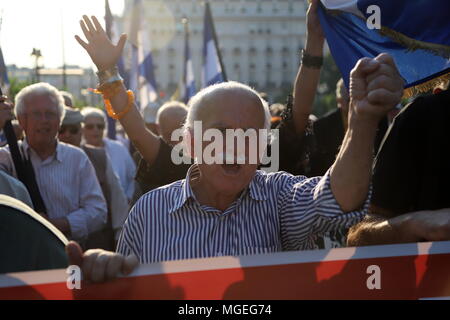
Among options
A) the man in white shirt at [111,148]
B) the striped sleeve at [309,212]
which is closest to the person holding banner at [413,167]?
the striped sleeve at [309,212]

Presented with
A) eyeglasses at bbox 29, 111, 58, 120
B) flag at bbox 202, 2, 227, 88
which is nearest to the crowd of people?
eyeglasses at bbox 29, 111, 58, 120

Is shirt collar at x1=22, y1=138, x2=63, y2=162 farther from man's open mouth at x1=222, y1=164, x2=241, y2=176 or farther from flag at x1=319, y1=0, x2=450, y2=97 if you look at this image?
man's open mouth at x1=222, y1=164, x2=241, y2=176

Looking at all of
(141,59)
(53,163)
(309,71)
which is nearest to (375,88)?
(309,71)

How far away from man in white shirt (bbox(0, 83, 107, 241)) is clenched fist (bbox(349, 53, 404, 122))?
9.83ft

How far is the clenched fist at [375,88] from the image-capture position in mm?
1829

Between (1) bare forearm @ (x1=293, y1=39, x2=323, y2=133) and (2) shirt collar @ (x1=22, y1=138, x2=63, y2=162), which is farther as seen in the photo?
(2) shirt collar @ (x1=22, y1=138, x2=63, y2=162)

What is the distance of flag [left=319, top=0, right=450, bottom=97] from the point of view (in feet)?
9.59

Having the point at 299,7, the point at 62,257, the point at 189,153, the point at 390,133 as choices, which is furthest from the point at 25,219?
the point at 299,7

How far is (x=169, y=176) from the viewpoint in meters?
3.80

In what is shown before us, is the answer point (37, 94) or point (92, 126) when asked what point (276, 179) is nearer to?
point (37, 94)

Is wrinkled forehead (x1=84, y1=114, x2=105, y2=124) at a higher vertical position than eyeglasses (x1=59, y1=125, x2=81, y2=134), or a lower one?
lower

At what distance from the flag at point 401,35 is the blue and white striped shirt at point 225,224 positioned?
2.76 ft

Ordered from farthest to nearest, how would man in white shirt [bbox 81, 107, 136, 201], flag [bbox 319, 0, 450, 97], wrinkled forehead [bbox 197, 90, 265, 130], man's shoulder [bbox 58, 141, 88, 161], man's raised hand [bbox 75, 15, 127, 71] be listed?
man in white shirt [bbox 81, 107, 136, 201]
man's shoulder [bbox 58, 141, 88, 161]
man's raised hand [bbox 75, 15, 127, 71]
flag [bbox 319, 0, 450, 97]
wrinkled forehead [bbox 197, 90, 265, 130]
